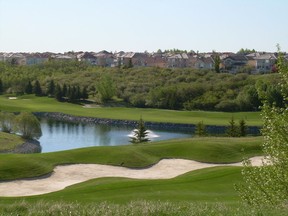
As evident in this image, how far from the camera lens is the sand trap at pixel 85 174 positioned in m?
25.9

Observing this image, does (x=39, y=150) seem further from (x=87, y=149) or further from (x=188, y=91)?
(x=188, y=91)

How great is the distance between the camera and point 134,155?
32.9 meters

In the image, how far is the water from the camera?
52.5 metres

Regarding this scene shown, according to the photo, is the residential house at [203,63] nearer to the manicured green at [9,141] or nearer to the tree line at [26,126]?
the tree line at [26,126]

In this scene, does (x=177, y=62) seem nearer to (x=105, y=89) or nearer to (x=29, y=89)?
(x=29, y=89)

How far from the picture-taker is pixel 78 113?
3150 inches

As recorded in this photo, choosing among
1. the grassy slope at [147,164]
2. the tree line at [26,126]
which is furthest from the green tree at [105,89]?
the grassy slope at [147,164]

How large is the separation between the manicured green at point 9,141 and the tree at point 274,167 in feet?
114

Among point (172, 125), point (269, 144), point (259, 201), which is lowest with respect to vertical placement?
point (172, 125)

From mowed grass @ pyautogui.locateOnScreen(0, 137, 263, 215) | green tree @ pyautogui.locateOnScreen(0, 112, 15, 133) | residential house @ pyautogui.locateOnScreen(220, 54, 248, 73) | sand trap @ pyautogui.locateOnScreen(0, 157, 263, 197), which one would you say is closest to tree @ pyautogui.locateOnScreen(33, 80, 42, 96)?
green tree @ pyautogui.locateOnScreen(0, 112, 15, 133)

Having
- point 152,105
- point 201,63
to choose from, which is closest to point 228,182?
point 152,105

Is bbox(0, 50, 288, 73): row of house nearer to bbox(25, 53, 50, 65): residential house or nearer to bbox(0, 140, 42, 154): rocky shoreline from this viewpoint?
bbox(25, 53, 50, 65): residential house

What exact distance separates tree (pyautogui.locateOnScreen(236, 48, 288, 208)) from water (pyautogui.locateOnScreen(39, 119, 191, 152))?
3734 cm

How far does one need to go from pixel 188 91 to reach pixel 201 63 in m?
59.7
